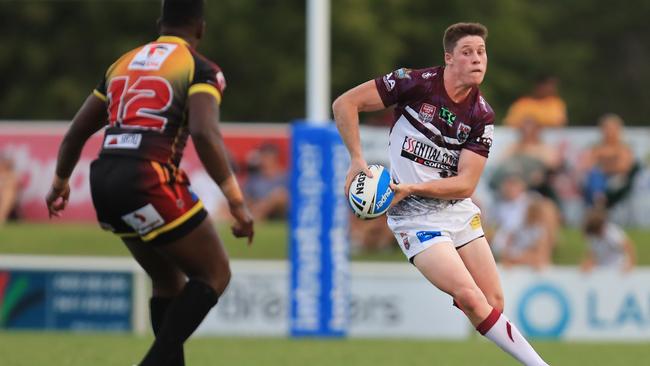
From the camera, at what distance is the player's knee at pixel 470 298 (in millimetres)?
7973

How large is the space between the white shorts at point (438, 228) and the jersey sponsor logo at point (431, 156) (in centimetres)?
26

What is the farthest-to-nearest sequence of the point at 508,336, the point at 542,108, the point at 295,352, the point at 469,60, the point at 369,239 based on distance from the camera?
the point at 542,108 → the point at 369,239 → the point at 295,352 → the point at 469,60 → the point at 508,336

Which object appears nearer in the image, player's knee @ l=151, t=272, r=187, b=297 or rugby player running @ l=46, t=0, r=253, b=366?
rugby player running @ l=46, t=0, r=253, b=366

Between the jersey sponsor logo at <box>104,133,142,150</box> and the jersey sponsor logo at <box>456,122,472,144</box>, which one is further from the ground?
the jersey sponsor logo at <box>104,133,142,150</box>

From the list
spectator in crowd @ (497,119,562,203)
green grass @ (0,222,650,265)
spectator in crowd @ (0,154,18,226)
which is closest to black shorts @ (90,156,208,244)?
spectator in crowd @ (497,119,562,203)

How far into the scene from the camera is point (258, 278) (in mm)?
15242

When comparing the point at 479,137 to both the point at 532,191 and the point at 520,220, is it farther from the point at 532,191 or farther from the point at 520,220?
the point at 532,191

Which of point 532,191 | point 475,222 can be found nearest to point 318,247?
point 532,191

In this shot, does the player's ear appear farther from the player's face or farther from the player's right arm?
the player's right arm

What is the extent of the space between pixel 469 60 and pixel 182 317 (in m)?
2.28

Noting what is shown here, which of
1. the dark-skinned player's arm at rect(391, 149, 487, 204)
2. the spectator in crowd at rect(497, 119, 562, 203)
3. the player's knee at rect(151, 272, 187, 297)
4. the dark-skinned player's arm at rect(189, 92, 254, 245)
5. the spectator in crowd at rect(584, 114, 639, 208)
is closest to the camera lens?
the dark-skinned player's arm at rect(189, 92, 254, 245)

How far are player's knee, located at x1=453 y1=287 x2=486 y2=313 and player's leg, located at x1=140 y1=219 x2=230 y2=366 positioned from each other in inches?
57.2

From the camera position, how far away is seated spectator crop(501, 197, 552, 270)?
15672 mm

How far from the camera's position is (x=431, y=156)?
8305 mm
